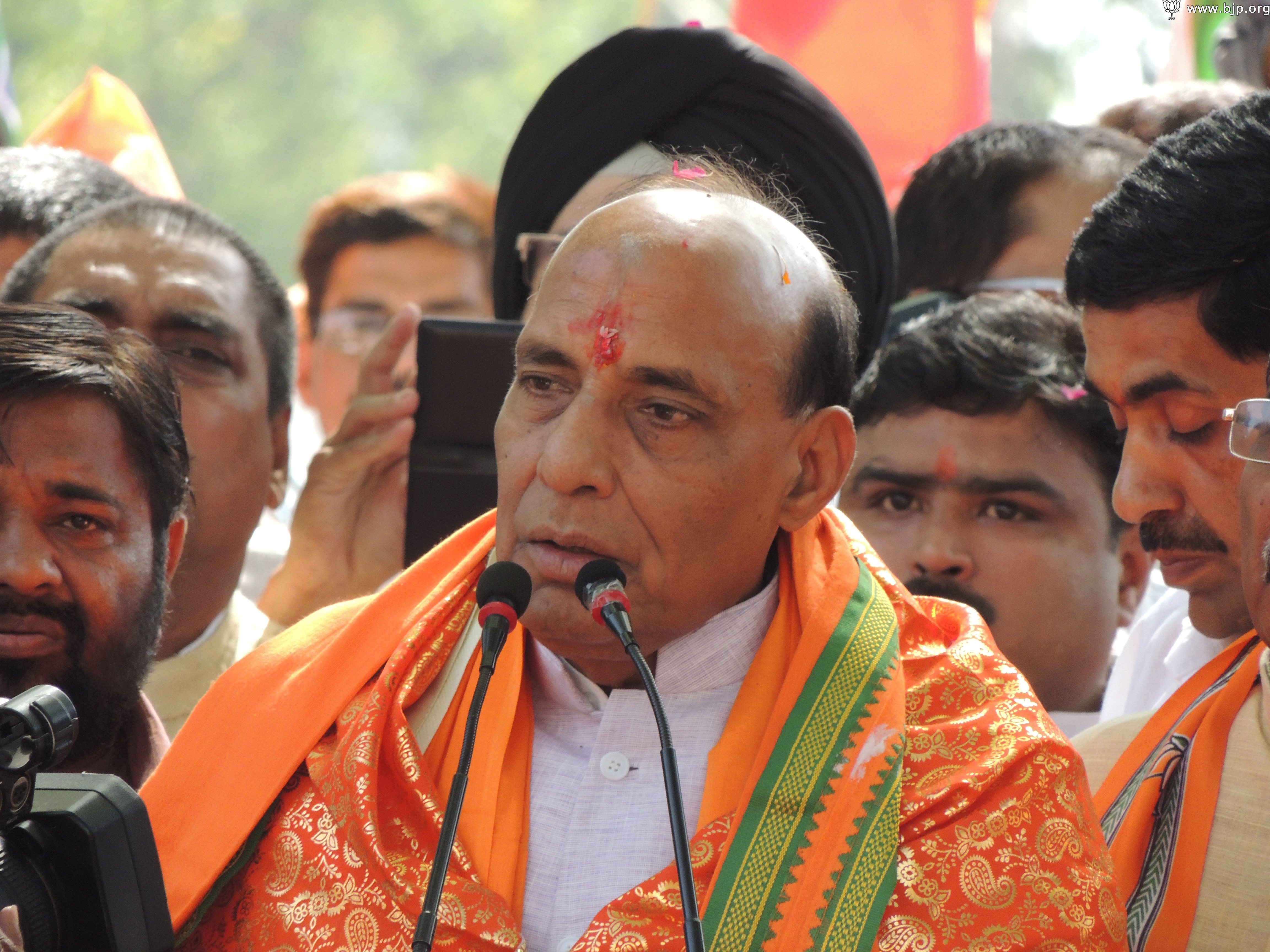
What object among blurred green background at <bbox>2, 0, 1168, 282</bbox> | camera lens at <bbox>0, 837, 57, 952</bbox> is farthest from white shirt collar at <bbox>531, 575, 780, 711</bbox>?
blurred green background at <bbox>2, 0, 1168, 282</bbox>

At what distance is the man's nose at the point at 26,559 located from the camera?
300 centimetres

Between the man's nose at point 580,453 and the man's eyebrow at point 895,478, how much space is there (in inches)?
65.2

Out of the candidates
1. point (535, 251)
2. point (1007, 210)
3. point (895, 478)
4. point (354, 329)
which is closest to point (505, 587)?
point (535, 251)

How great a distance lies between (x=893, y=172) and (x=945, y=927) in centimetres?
417

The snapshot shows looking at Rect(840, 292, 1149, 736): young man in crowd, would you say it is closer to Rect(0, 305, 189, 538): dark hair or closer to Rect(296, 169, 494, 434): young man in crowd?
Rect(0, 305, 189, 538): dark hair

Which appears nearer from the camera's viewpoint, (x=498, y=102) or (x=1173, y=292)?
(x=1173, y=292)

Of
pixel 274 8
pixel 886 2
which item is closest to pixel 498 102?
pixel 274 8

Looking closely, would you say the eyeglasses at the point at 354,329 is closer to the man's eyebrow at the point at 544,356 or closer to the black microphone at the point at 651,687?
the man's eyebrow at the point at 544,356

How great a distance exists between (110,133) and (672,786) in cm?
480

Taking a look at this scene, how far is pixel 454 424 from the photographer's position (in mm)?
4035

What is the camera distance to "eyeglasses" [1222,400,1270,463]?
2.68m

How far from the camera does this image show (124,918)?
2156 millimetres

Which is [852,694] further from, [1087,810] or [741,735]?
[1087,810]

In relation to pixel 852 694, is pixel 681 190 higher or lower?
higher
